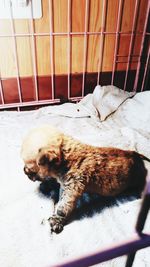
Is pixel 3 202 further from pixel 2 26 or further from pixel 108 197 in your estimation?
pixel 2 26

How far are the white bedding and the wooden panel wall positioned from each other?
607 mm

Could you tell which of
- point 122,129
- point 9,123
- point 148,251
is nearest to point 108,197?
point 148,251

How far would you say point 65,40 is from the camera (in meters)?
2.86

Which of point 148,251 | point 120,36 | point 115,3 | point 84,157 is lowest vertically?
point 148,251

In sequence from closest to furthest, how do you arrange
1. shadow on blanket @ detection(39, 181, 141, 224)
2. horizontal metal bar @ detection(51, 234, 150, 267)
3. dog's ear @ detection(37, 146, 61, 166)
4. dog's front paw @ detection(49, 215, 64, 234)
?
horizontal metal bar @ detection(51, 234, 150, 267) → dog's ear @ detection(37, 146, 61, 166) → dog's front paw @ detection(49, 215, 64, 234) → shadow on blanket @ detection(39, 181, 141, 224)

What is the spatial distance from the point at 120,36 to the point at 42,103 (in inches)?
53.8

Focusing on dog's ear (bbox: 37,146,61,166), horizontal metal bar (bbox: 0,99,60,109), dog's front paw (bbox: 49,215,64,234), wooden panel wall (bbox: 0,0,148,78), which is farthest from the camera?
horizontal metal bar (bbox: 0,99,60,109)

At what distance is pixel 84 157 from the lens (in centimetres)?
147

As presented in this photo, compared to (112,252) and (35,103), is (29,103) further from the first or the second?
(112,252)

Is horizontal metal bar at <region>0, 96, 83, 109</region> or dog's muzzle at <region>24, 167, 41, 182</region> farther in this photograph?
horizontal metal bar at <region>0, 96, 83, 109</region>

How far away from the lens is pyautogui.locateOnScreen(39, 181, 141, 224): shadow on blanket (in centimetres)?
161

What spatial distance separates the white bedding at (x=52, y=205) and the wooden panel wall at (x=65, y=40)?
0.61 meters

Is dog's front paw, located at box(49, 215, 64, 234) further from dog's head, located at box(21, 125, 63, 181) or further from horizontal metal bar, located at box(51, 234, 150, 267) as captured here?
horizontal metal bar, located at box(51, 234, 150, 267)

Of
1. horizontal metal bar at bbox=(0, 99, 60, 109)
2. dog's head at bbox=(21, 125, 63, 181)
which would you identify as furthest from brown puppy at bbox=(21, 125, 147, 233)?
horizontal metal bar at bbox=(0, 99, 60, 109)
